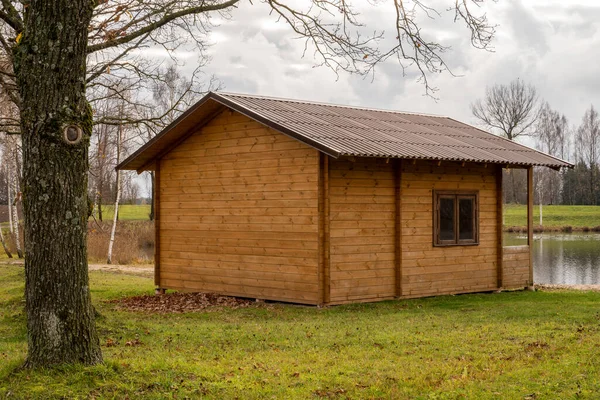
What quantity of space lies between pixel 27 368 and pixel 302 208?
7886mm

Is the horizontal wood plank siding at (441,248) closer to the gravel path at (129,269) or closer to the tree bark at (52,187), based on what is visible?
the tree bark at (52,187)

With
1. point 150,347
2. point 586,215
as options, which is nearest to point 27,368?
point 150,347

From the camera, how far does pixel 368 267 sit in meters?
14.8

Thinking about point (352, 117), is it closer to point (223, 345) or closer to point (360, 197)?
point (360, 197)

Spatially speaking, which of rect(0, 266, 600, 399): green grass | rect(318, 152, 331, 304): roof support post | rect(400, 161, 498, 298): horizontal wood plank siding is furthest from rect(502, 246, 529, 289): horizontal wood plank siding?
rect(318, 152, 331, 304): roof support post

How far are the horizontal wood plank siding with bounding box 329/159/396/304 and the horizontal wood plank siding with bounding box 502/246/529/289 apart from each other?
3790mm

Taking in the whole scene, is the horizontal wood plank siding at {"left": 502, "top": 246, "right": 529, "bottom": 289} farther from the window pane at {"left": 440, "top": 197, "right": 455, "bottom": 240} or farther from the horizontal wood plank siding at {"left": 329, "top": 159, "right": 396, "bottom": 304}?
the horizontal wood plank siding at {"left": 329, "top": 159, "right": 396, "bottom": 304}

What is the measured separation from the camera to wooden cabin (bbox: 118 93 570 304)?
46.9 feet

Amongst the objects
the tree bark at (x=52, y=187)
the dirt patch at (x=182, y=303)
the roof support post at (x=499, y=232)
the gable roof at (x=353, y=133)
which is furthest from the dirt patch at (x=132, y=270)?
the tree bark at (x=52, y=187)

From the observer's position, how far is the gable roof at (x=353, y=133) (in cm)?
Result: 1413

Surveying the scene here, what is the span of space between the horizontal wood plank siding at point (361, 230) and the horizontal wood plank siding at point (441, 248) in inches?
15.1

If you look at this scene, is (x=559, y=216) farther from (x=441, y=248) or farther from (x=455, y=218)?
(x=441, y=248)

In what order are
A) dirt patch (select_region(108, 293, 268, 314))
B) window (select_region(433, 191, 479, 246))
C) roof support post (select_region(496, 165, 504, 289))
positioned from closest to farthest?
1. dirt patch (select_region(108, 293, 268, 314))
2. window (select_region(433, 191, 479, 246))
3. roof support post (select_region(496, 165, 504, 289))

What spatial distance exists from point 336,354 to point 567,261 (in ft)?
77.7
